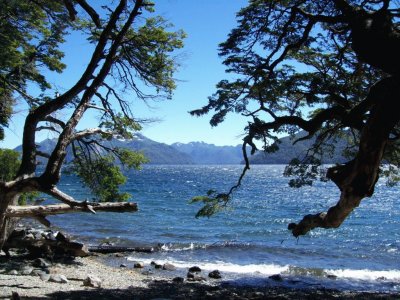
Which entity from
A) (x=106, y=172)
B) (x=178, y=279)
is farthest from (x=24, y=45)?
(x=178, y=279)

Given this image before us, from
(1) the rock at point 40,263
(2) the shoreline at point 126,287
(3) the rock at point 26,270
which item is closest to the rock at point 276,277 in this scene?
(2) the shoreline at point 126,287

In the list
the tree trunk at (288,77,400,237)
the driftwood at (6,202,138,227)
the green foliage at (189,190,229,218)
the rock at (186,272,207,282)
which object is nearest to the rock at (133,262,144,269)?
the rock at (186,272,207,282)

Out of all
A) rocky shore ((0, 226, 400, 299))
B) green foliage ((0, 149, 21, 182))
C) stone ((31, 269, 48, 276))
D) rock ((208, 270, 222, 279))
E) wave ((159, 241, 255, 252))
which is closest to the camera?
rocky shore ((0, 226, 400, 299))

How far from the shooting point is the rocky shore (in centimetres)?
1193

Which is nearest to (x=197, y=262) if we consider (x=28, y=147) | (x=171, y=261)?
(x=171, y=261)

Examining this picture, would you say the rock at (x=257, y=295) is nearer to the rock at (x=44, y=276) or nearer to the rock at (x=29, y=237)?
the rock at (x=44, y=276)

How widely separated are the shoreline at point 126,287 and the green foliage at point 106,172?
300 centimetres

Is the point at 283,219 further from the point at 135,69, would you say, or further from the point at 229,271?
the point at 135,69

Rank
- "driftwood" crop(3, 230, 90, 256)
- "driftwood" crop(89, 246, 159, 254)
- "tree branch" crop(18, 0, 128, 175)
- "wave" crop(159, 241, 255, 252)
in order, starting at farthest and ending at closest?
"wave" crop(159, 241, 255, 252) < "driftwood" crop(89, 246, 159, 254) < "driftwood" crop(3, 230, 90, 256) < "tree branch" crop(18, 0, 128, 175)

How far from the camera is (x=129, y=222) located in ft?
118

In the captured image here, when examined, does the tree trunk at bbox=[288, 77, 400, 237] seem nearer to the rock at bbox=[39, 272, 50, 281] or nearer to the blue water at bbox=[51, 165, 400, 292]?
the blue water at bbox=[51, 165, 400, 292]

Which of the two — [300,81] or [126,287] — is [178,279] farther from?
[300,81]

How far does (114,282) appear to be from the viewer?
14.9m

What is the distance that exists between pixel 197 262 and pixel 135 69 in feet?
43.5
